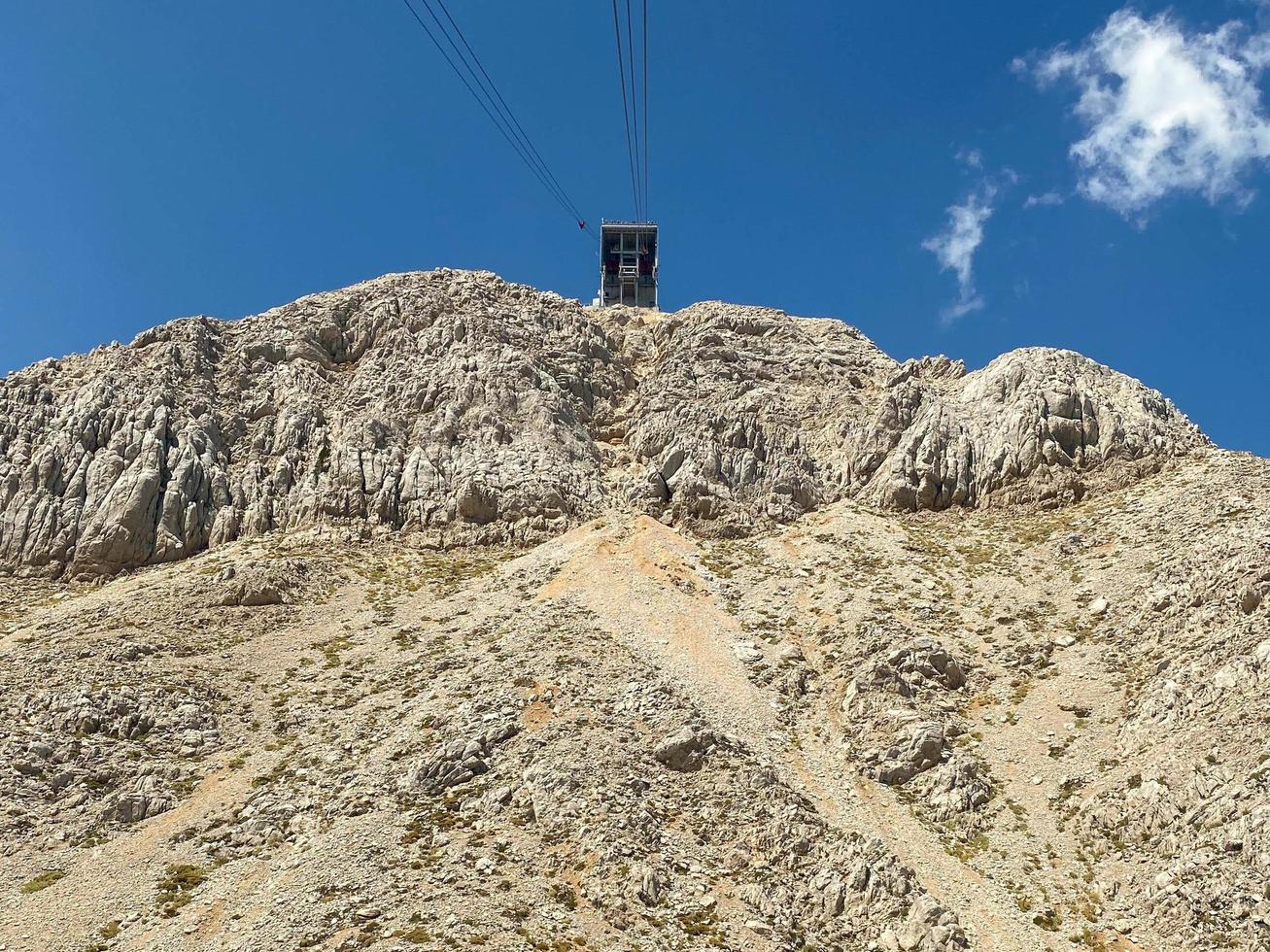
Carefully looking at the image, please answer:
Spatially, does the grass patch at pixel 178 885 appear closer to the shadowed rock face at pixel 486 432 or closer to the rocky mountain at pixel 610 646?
the rocky mountain at pixel 610 646

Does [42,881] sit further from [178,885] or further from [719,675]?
[719,675]

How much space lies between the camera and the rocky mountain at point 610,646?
32469mm

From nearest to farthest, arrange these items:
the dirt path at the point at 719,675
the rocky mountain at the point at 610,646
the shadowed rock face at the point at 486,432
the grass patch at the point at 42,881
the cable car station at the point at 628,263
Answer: the rocky mountain at the point at 610,646 < the grass patch at the point at 42,881 < the dirt path at the point at 719,675 < the shadowed rock face at the point at 486,432 < the cable car station at the point at 628,263

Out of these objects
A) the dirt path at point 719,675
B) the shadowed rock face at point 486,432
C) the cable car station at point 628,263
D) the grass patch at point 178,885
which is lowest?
the grass patch at point 178,885

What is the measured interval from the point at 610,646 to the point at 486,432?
29.4m

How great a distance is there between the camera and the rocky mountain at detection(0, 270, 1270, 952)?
32469 mm

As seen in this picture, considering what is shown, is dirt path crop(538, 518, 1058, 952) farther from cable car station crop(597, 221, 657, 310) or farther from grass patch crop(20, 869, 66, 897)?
cable car station crop(597, 221, 657, 310)

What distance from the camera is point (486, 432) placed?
73.2 metres

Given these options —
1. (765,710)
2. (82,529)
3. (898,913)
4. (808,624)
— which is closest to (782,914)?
(898,913)

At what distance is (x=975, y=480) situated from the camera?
6669cm

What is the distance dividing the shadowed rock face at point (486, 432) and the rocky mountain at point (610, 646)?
32 centimetres

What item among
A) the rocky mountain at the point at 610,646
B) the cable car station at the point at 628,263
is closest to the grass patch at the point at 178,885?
the rocky mountain at the point at 610,646

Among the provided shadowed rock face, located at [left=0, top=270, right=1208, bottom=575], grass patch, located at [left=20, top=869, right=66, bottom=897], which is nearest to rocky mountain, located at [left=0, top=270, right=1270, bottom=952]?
grass patch, located at [left=20, top=869, right=66, bottom=897]

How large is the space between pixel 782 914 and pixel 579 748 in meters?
10.5
